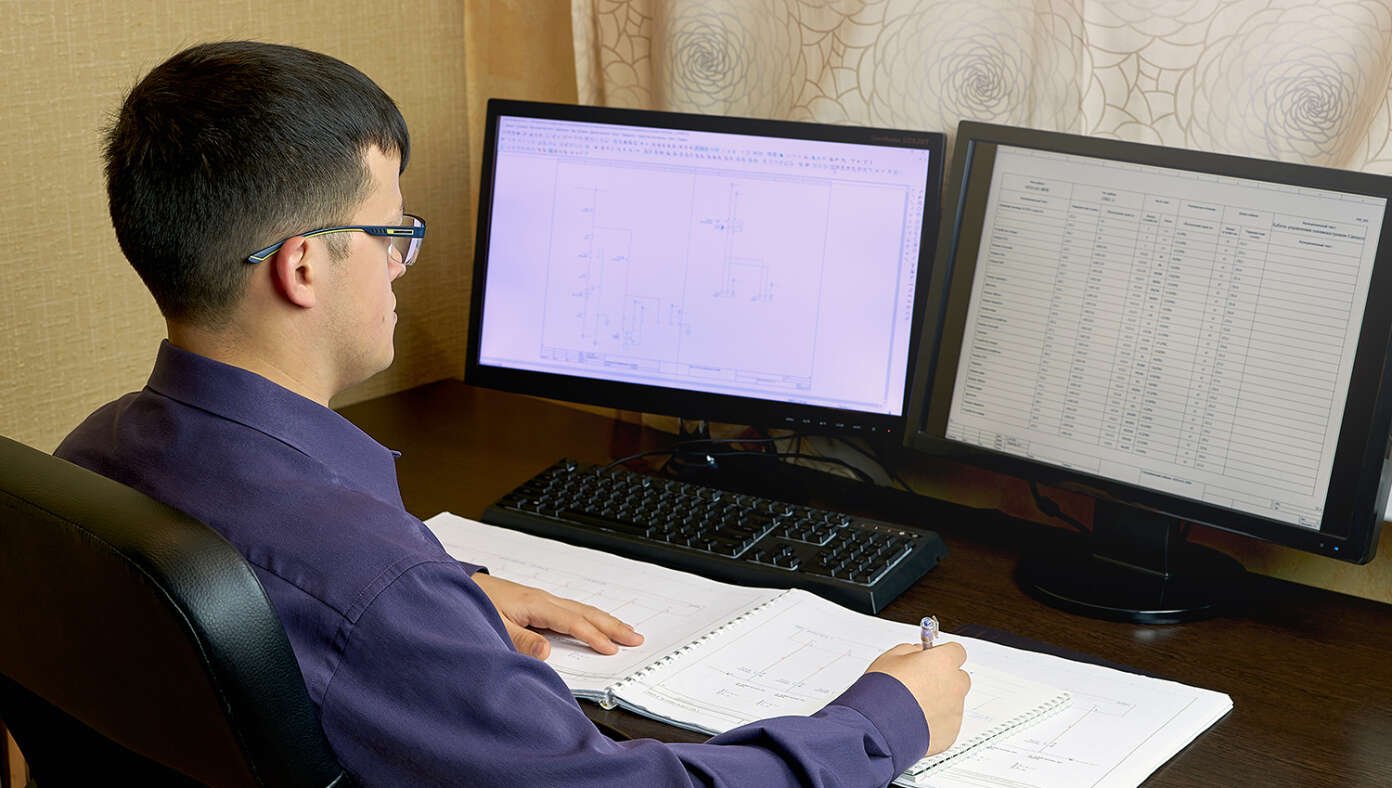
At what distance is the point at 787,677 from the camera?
1147mm

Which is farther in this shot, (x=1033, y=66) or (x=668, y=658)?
(x=1033, y=66)

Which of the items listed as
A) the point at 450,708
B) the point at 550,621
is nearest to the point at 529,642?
the point at 550,621

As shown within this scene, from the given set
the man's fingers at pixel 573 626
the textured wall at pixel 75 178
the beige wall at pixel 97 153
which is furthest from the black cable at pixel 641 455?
the textured wall at pixel 75 178

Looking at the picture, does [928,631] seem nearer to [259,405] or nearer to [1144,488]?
[1144,488]

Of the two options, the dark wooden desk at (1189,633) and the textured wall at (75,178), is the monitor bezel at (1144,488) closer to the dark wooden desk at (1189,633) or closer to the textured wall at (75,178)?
the dark wooden desk at (1189,633)

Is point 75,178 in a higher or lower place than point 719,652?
higher

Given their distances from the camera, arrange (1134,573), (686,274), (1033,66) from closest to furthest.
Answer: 1. (1134,573)
2. (1033,66)
3. (686,274)

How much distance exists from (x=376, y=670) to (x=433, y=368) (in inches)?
49.1

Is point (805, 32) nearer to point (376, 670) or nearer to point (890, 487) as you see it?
point (890, 487)

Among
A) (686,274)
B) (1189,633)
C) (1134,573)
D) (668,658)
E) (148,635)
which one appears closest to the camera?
(148,635)

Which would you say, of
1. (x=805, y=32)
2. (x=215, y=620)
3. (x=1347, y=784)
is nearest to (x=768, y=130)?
(x=805, y=32)

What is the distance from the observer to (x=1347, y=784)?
1030mm

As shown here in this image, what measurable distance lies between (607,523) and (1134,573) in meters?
0.51

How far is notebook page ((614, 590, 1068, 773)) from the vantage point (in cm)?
108
